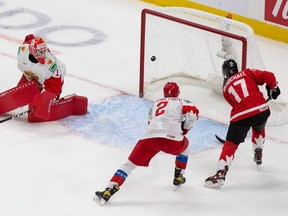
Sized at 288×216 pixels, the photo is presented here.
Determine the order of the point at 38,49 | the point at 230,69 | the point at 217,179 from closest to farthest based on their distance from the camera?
the point at 217,179
the point at 230,69
the point at 38,49

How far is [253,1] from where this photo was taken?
311 inches

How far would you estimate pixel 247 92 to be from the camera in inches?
207

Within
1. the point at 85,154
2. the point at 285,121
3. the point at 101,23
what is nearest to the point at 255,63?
the point at 285,121

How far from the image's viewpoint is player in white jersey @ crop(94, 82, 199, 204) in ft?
16.5

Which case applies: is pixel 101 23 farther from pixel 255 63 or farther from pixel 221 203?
pixel 221 203

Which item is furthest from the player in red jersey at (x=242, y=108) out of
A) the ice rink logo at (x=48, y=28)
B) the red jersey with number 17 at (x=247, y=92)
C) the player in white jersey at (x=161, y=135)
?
the ice rink logo at (x=48, y=28)

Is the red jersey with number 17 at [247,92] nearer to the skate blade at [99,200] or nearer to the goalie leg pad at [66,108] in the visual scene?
the skate blade at [99,200]

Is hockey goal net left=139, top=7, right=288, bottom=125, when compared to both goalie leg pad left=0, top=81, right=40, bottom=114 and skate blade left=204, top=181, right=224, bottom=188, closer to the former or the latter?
goalie leg pad left=0, top=81, right=40, bottom=114

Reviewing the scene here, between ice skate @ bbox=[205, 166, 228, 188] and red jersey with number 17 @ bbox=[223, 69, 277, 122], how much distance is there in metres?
0.33

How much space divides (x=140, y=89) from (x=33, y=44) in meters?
1.09

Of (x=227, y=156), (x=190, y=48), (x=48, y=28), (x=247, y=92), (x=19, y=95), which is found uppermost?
(x=247, y=92)

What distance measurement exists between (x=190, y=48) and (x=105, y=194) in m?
1.97

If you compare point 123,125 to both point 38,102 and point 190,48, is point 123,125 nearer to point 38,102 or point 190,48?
point 38,102

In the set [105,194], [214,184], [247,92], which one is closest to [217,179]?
[214,184]
